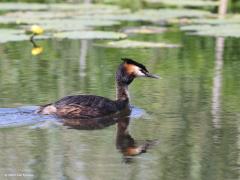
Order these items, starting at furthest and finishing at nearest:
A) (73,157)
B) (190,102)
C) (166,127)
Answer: (190,102), (166,127), (73,157)

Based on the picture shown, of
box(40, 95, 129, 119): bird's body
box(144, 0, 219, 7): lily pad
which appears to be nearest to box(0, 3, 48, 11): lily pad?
box(144, 0, 219, 7): lily pad

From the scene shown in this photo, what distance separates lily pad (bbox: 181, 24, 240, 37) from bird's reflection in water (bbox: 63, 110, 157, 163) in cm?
629

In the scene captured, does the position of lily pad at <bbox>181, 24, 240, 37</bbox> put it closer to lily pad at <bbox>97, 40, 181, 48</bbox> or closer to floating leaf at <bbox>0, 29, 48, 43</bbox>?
lily pad at <bbox>97, 40, 181, 48</bbox>

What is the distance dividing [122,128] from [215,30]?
25.3 feet

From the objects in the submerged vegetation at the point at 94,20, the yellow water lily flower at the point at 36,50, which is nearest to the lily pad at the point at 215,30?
the submerged vegetation at the point at 94,20

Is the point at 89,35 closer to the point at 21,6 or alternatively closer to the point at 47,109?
the point at 21,6

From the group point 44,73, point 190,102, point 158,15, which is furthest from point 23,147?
point 158,15

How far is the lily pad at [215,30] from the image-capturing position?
16.3 metres

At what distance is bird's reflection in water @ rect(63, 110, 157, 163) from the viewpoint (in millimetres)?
8258

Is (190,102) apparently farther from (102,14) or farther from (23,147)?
(102,14)

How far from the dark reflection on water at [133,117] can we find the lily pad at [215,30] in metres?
0.59

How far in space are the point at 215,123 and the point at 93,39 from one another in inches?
303

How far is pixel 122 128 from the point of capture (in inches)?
370

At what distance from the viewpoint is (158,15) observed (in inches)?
771
